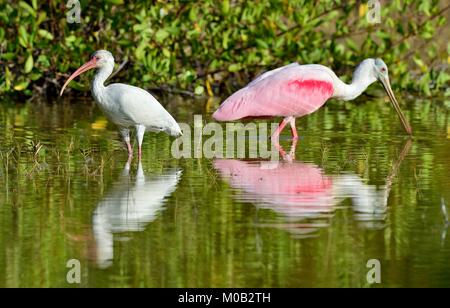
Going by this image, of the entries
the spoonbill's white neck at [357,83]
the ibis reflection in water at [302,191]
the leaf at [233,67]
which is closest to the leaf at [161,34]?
the leaf at [233,67]

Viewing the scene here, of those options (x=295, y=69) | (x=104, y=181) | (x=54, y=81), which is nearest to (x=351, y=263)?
(x=104, y=181)

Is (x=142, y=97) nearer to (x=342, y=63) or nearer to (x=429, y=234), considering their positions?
(x=429, y=234)

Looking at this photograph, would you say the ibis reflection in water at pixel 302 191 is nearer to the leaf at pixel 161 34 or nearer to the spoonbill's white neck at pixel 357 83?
the spoonbill's white neck at pixel 357 83

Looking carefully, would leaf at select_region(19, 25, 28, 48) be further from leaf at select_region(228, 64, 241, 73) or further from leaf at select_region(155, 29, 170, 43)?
leaf at select_region(228, 64, 241, 73)

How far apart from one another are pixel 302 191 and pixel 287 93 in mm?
3576

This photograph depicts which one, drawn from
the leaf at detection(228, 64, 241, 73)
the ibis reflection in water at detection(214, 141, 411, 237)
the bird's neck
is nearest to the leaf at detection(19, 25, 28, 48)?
the leaf at detection(228, 64, 241, 73)

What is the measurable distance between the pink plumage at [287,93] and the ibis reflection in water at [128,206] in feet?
7.96

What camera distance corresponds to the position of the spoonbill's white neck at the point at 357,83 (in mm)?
13164

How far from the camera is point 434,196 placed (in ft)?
29.7

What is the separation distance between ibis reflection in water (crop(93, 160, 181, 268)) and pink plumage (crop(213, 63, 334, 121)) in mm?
2425

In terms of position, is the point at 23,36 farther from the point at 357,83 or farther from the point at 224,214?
the point at 224,214

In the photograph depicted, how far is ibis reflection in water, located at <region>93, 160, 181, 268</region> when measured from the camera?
24.1 ft
